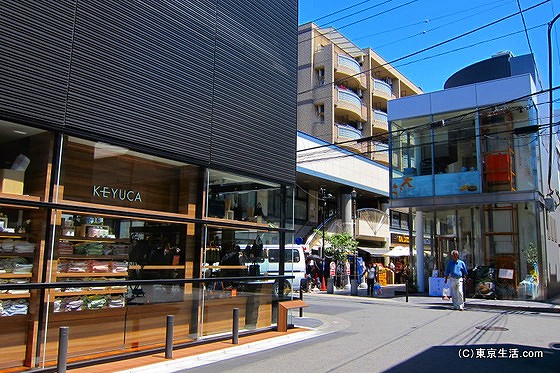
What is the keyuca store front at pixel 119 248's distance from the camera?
693 cm

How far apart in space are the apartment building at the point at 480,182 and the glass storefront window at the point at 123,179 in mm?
12552

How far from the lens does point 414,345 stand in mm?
9094

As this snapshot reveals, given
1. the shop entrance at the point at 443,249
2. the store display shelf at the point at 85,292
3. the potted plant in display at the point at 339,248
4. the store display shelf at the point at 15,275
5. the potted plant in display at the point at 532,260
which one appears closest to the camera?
the store display shelf at the point at 15,275

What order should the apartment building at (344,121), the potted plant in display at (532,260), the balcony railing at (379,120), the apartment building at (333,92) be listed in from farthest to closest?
the balcony railing at (379,120) < the apartment building at (333,92) < the apartment building at (344,121) < the potted plant in display at (532,260)

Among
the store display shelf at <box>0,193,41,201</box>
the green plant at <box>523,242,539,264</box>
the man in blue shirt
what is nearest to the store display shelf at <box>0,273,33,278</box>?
the store display shelf at <box>0,193,41,201</box>

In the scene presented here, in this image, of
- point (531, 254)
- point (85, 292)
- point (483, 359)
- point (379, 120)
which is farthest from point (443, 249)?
point (379, 120)

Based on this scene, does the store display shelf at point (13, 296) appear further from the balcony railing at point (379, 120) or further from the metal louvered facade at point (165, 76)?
the balcony railing at point (379, 120)

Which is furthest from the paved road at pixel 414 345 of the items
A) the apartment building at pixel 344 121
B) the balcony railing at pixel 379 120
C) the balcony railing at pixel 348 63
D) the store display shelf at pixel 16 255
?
the balcony railing at pixel 379 120

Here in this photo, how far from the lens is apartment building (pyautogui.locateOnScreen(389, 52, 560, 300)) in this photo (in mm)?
19344

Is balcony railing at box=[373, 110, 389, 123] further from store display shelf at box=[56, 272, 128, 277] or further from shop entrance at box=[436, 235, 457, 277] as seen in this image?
store display shelf at box=[56, 272, 128, 277]

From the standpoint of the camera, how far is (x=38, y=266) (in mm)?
7000

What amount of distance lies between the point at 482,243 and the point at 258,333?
14.2 m

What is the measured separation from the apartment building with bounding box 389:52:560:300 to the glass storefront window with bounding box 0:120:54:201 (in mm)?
15300

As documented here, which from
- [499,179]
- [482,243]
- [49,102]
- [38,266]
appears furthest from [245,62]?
[482,243]
